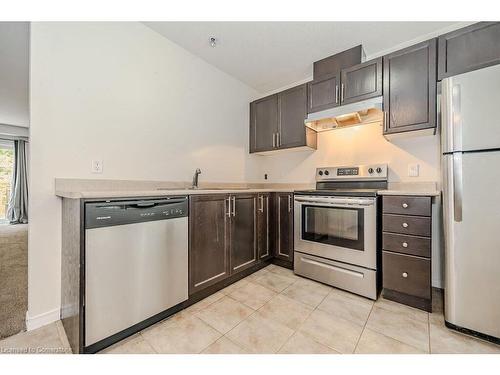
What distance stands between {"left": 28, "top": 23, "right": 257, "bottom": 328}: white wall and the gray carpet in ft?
0.55

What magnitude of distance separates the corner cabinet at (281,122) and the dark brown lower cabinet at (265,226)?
80 centimetres

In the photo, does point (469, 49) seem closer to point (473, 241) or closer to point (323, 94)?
point (323, 94)

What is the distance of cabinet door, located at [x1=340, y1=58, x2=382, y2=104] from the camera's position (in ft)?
6.82

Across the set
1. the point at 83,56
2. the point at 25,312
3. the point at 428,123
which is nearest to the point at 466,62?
the point at 428,123

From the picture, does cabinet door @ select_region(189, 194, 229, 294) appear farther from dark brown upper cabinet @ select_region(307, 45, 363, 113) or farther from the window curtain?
the window curtain

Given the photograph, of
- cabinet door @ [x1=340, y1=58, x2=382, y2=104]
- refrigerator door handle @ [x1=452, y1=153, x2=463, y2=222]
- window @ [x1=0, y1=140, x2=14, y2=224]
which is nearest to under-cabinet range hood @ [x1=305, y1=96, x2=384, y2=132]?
cabinet door @ [x1=340, y1=58, x2=382, y2=104]

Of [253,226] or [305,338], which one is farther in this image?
[253,226]

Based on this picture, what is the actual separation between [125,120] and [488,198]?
2745mm

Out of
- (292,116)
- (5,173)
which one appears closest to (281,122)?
(292,116)

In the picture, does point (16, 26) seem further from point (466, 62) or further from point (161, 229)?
point (466, 62)

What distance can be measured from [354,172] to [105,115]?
8.41ft
